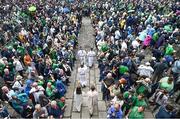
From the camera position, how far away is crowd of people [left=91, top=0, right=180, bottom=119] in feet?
41.7

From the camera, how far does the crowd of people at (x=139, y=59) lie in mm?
12703

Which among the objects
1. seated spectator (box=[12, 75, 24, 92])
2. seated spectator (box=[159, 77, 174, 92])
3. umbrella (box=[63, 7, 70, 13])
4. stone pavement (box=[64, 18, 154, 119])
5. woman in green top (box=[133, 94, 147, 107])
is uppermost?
umbrella (box=[63, 7, 70, 13])

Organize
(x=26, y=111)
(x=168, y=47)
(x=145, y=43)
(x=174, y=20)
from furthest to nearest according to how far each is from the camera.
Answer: (x=174, y=20)
(x=145, y=43)
(x=168, y=47)
(x=26, y=111)

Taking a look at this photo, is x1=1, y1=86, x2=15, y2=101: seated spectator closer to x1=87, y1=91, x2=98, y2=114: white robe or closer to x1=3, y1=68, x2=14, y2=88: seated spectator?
x1=3, y1=68, x2=14, y2=88: seated spectator

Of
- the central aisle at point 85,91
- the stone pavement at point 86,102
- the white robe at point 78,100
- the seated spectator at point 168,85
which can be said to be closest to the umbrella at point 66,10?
the central aisle at point 85,91

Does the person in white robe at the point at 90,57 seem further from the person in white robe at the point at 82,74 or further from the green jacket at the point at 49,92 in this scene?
the green jacket at the point at 49,92

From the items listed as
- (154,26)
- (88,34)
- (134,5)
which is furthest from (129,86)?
(134,5)

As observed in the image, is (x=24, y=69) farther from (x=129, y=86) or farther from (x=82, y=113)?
(x=129, y=86)

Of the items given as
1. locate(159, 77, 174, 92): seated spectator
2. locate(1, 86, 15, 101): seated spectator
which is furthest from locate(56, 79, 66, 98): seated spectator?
locate(159, 77, 174, 92): seated spectator

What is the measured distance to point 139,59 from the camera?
16344 millimetres

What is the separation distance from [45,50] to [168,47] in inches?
281

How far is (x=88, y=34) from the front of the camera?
2642cm

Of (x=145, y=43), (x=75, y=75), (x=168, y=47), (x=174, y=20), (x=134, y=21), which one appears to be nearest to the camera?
(x=168, y=47)

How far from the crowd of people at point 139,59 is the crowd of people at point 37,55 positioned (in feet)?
6.74
